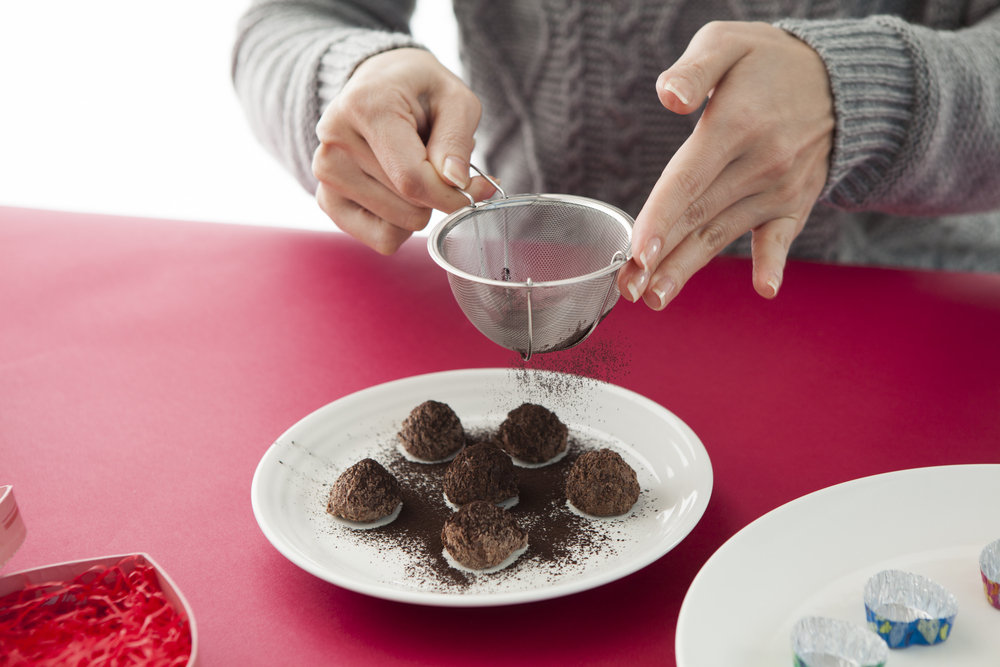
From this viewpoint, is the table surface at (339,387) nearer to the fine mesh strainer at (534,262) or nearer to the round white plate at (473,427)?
the round white plate at (473,427)

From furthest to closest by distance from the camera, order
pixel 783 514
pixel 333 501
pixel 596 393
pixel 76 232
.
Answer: pixel 76 232
pixel 596 393
pixel 333 501
pixel 783 514

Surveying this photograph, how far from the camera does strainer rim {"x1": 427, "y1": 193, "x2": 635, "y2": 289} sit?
1026mm

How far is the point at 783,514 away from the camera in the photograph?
89 cm

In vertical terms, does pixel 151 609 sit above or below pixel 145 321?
above

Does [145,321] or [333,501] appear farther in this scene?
[145,321]

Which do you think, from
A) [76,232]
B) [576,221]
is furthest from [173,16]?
[576,221]

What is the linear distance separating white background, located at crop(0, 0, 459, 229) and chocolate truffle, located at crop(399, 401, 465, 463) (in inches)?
99.9

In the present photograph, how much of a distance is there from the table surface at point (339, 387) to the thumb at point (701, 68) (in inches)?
16.7

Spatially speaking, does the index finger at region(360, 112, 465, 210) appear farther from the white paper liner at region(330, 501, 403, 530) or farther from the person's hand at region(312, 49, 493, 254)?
the white paper liner at region(330, 501, 403, 530)

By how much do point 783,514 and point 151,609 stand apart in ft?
1.99

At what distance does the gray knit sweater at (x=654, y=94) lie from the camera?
1.25m

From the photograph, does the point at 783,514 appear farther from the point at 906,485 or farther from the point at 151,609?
the point at 151,609

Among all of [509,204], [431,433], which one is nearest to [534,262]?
[509,204]

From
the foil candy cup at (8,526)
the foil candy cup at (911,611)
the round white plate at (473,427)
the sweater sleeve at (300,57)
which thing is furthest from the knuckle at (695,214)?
the foil candy cup at (8,526)
